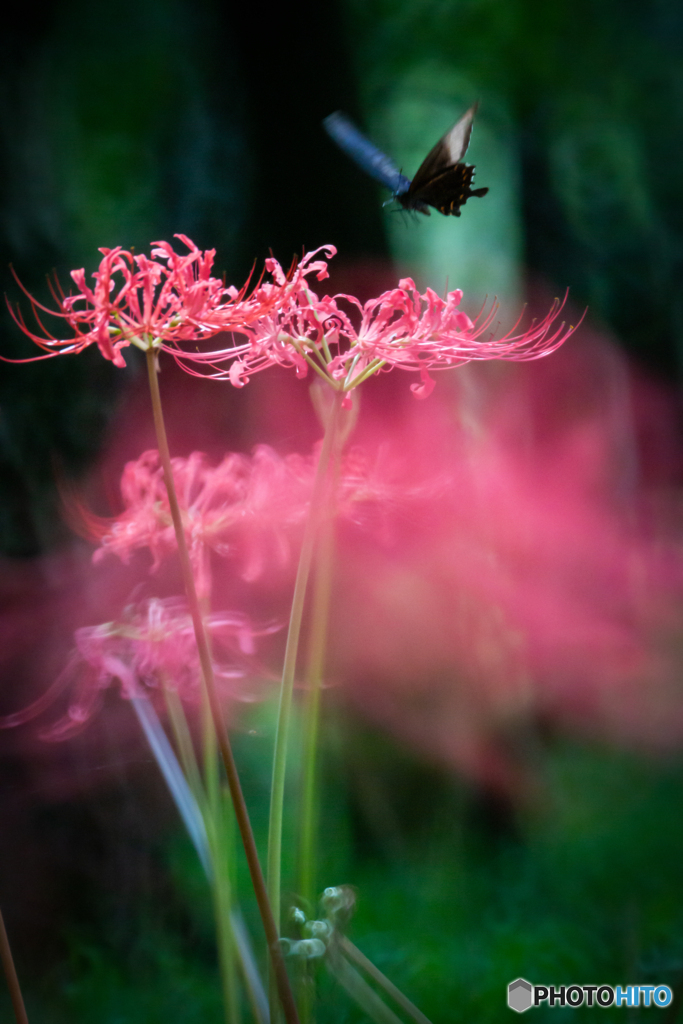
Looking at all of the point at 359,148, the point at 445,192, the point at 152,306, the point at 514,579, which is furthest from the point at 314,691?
the point at 359,148

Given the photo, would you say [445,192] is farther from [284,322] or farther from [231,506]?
[231,506]

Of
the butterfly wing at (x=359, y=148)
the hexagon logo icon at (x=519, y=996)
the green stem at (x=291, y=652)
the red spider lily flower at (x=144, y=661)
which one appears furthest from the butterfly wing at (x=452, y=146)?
the hexagon logo icon at (x=519, y=996)

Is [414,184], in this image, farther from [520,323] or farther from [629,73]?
[629,73]

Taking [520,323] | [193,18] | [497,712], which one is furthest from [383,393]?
[193,18]

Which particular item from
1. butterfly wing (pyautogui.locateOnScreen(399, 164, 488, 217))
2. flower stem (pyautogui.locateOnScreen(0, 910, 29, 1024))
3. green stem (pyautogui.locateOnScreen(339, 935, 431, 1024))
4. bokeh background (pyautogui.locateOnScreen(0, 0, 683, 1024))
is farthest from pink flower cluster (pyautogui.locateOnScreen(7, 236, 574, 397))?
green stem (pyautogui.locateOnScreen(339, 935, 431, 1024))

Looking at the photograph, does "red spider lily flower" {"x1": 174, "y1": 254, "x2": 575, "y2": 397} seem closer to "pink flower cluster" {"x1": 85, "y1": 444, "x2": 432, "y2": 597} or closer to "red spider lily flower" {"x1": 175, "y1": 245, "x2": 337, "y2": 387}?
"red spider lily flower" {"x1": 175, "y1": 245, "x2": 337, "y2": 387}

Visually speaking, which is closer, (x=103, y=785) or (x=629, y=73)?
(x=103, y=785)
